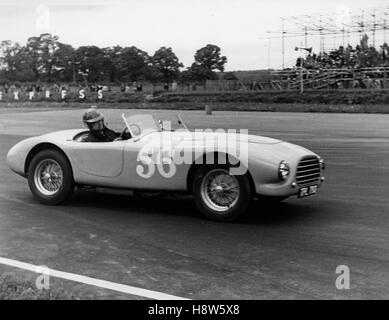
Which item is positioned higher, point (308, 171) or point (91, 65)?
point (91, 65)

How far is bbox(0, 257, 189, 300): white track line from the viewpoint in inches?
171

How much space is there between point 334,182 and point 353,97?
105 ft

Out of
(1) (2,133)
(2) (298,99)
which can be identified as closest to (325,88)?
(2) (298,99)

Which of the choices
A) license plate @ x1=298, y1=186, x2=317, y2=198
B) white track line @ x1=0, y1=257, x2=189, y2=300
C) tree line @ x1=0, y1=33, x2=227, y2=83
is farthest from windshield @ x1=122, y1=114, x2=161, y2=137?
tree line @ x1=0, y1=33, x2=227, y2=83

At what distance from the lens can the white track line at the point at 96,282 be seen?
14.3 ft

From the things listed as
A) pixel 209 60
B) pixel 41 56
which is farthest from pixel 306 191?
pixel 209 60

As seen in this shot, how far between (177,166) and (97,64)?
3117 inches

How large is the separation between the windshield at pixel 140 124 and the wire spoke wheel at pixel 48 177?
111 centimetres

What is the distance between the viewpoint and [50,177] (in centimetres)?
789

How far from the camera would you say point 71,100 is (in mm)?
50938

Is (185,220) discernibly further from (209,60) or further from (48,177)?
(209,60)

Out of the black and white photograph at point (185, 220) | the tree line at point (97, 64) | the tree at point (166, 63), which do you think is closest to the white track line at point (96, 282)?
the black and white photograph at point (185, 220)

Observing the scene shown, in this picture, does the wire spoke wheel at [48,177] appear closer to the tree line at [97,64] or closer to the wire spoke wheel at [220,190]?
the wire spoke wheel at [220,190]

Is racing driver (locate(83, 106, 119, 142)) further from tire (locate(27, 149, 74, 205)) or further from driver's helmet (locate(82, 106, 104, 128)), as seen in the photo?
tire (locate(27, 149, 74, 205))
